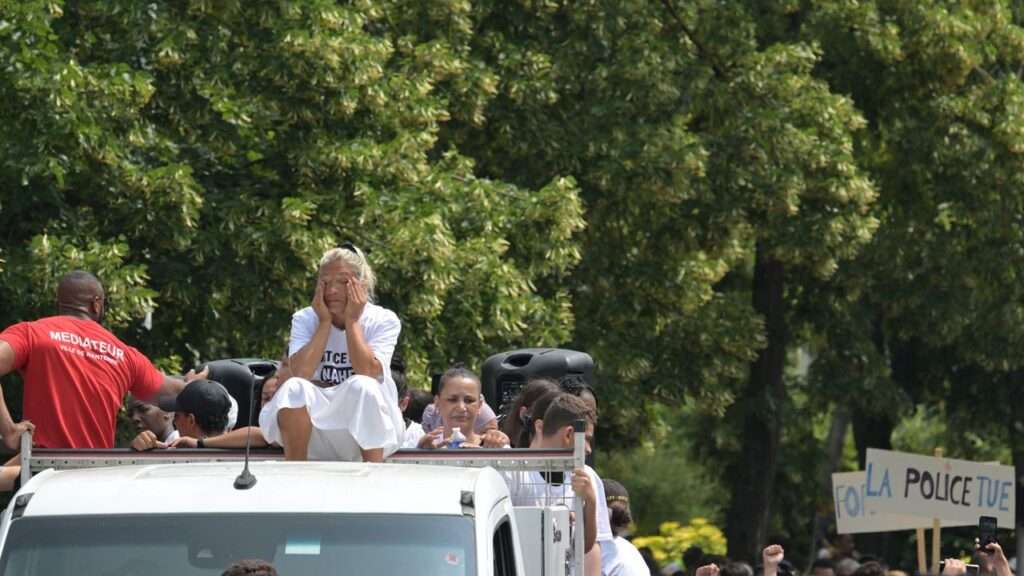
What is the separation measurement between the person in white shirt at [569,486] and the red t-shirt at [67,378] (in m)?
1.79

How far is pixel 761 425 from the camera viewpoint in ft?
85.8

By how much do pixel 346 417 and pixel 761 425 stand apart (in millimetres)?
18891

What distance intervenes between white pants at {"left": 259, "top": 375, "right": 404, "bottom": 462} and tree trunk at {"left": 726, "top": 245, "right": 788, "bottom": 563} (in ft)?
59.2

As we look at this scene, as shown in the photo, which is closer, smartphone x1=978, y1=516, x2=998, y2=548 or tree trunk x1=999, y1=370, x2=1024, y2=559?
smartphone x1=978, y1=516, x2=998, y2=548

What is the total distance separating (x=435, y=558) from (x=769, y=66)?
1680cm

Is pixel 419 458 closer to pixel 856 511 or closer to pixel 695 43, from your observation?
pixel 856 511

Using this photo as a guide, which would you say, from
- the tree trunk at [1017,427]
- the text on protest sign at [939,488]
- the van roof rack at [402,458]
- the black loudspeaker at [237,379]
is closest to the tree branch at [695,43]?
the tree trunk at [1017,427]

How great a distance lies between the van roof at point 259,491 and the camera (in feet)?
21.4

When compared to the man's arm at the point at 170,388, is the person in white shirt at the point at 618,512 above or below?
below

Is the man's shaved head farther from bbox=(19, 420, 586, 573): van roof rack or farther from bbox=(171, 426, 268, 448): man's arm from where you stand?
bbox=(19, 420, 586, 573): van roof rack

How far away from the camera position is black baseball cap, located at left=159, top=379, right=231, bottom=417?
9.02m

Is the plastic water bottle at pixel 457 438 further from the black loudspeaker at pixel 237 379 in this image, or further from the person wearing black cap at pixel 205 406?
the black loudspeaker at pixel 237 379

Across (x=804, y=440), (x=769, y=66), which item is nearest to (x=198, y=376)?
(x=769, y=66)

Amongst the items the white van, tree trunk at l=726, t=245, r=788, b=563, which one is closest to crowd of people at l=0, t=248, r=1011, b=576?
the white van
